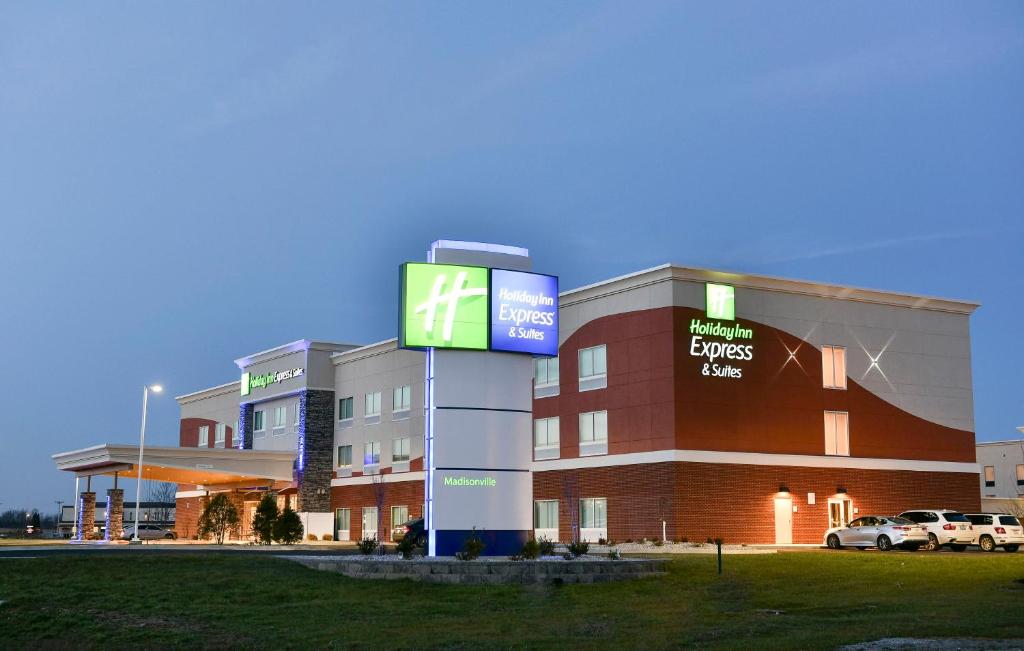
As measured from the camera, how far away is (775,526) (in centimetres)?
5378

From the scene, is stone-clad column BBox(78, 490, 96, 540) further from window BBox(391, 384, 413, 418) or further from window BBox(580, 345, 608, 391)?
window BBox(580, 345, 608, 391)

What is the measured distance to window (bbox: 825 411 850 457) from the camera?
56188 millimetres

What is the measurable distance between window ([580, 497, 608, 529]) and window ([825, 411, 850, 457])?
35.8ft

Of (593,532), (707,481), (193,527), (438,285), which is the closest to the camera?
(438,285)

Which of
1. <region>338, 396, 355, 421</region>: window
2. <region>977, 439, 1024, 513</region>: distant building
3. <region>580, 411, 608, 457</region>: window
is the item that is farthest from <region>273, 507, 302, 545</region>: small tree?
<region>977, 439, 1024, 513</region>: distant building

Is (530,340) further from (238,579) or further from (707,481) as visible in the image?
(707,481)

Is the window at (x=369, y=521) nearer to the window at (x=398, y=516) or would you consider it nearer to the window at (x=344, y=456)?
the window at (x=398, y=516)

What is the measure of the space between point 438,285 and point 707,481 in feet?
72.4

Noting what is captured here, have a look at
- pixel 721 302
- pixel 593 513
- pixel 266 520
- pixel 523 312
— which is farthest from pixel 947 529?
pixel 266 520

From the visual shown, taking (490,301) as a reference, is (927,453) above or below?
below

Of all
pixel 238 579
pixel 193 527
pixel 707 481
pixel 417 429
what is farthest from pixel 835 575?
pixel 193 527

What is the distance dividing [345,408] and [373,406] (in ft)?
12.8

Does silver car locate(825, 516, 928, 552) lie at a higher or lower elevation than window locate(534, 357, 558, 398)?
lower

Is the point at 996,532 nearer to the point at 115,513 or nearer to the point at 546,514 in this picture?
the point at 546,514
